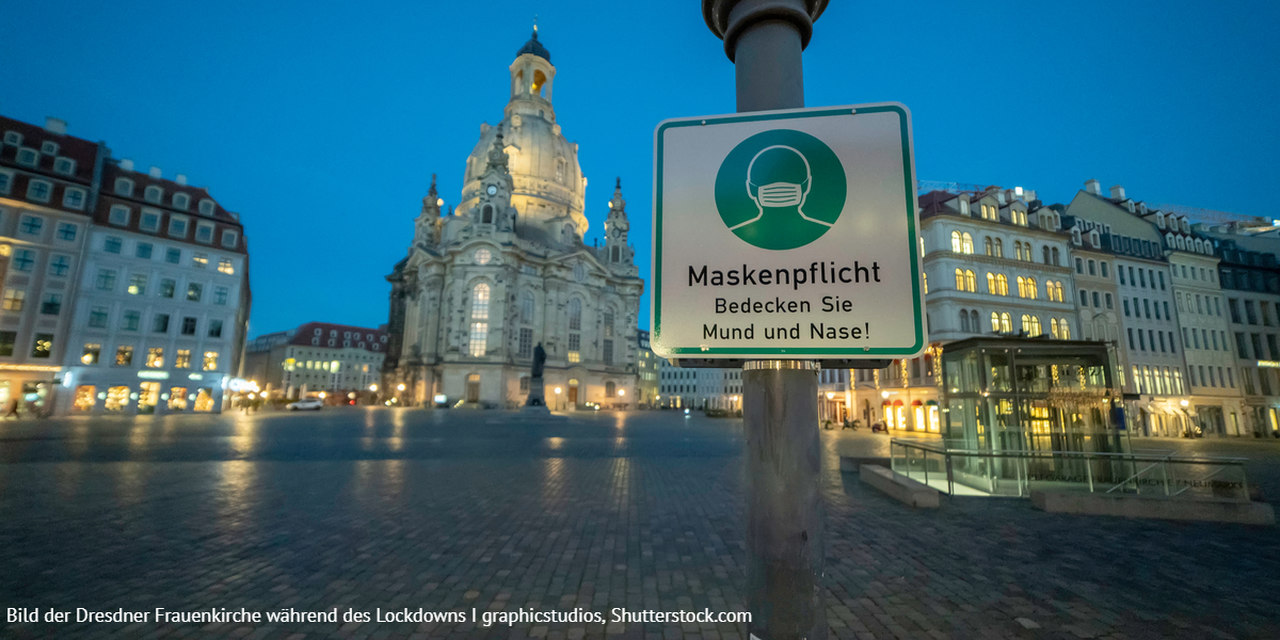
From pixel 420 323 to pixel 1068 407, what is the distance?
63.3m

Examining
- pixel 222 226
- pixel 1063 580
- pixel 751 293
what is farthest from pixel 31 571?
pixel 222 226

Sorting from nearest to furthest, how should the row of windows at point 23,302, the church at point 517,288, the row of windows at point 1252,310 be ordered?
1. the row of windows at point 23,302
2. the row of windows at point 1252,310
3. the church at point 517,288

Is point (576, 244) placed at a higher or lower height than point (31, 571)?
higher

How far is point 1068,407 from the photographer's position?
1118cm

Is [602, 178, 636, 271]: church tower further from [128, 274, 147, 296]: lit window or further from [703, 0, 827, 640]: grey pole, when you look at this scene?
[703, 0, 827, 640]: grey pole

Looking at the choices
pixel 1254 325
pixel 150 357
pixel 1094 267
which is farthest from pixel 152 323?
pixel 1254 325

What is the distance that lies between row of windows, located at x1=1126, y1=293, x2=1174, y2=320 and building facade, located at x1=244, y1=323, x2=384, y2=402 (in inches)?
4111

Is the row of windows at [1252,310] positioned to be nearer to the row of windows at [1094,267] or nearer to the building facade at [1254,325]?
the building facade at [1254,325]

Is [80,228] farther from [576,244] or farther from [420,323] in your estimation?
[576,244]

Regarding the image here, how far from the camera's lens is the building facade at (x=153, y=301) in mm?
37750

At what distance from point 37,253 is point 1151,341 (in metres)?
80.8

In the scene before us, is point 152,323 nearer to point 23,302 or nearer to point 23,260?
point 23,302

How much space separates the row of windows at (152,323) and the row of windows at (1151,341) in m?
71.5

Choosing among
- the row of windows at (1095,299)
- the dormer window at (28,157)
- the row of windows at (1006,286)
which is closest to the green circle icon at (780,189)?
the row of windows at (1006,286)
